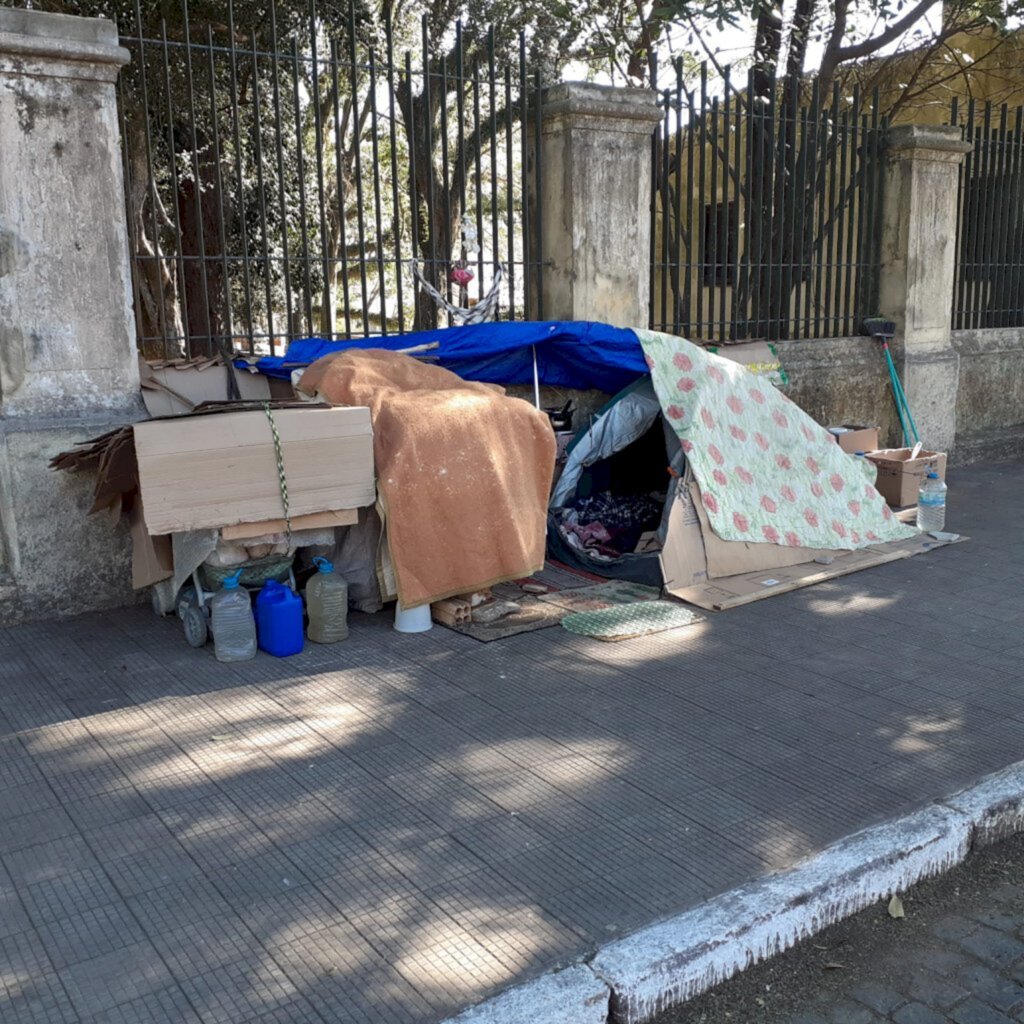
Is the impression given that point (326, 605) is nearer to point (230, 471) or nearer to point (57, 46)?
point (230, 471)

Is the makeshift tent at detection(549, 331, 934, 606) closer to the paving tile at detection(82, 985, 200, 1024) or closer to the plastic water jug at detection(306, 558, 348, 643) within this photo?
the plastic water jug at detection(306, 558, 348, 643)

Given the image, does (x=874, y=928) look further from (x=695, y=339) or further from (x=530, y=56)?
(x=530, y=56)

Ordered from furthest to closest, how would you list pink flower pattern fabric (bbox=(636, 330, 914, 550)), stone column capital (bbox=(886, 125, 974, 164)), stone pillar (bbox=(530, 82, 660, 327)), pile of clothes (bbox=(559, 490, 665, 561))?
stone column capital (bbox=(886, 125, 974, 164)), stone pillar (bbox=(530, 82, 660, 327)), pile of clothes (bbox=(559, 490, 665, 561)), pink flower pattern fabric (bbox=(636, 330, 914, 550))

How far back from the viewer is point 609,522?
6773mm

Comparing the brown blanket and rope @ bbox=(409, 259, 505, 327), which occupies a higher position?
rope @ bbox=(409, 259, 505, 327)

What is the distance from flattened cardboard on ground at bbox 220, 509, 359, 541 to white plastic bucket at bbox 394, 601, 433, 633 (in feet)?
1.71

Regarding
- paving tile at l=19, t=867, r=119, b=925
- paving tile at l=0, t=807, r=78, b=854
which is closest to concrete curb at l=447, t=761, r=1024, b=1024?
paving tile at l=19, t=867, r=119, b=925

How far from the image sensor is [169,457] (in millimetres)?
4594

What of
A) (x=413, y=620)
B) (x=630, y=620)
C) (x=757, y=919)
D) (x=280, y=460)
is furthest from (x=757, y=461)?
(x=757, y=919)

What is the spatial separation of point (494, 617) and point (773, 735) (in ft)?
5.90

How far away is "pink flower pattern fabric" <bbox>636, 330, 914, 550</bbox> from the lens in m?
6.12

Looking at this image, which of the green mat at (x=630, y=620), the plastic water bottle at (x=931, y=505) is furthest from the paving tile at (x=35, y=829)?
the plastic water bottle at (x=931, y=505)

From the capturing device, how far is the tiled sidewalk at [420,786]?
8.96ft

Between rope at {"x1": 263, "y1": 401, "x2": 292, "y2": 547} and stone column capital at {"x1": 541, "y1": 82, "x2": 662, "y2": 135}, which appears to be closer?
rope at {"x1": 263, "y1": 401, "x2": 292, "y2": 547}
